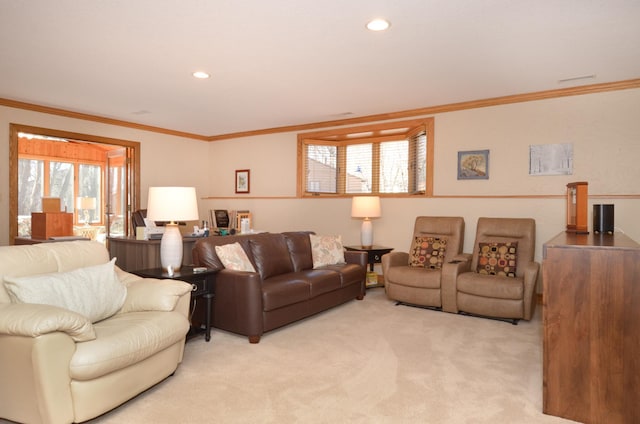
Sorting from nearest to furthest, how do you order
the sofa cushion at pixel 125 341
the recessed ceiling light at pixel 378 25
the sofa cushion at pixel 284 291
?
1. the sofa cushion at pixel 125 341
2. the recessed ceiling light at pixel 378 25
3. the sofa cushion at pixel 284 291

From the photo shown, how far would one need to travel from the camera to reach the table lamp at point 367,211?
5543 millimetres

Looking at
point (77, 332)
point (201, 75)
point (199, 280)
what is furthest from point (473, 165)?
point (77, 332)

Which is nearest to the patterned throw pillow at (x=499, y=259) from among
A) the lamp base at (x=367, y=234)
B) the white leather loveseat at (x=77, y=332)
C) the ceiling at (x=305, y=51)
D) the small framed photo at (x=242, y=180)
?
the lamp base at (x=367, y=234)

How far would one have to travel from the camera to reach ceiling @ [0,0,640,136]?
9.22ft

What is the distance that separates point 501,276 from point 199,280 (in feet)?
10.0

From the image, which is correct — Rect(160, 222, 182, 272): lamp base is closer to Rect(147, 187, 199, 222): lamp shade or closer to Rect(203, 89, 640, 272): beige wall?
Rect(147, 187, 199, 222): lamp shade

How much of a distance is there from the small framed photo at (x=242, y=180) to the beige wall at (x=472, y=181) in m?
0.11

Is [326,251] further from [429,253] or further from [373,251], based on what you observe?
[429,253]

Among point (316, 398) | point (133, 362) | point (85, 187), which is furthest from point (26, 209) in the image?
point (316, 398)

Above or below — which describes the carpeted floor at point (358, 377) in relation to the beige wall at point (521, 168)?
below

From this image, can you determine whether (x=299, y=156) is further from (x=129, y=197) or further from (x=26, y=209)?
(x=26, y=209)

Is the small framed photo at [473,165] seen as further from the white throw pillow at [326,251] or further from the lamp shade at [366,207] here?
the white throw pillow at [326,251]

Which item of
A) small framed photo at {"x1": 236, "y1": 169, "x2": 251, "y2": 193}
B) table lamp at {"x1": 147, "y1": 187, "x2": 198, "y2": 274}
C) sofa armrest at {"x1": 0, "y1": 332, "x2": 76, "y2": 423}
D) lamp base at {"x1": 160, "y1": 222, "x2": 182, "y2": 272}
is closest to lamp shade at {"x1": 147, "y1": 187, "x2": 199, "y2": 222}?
table lamp at {"x1": 147, "y1": 187, "x2": 198, "y2": 274}

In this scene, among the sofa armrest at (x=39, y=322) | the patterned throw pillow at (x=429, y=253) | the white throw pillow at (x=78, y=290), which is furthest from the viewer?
the patterned throw pillow at (x=429, y=253)
